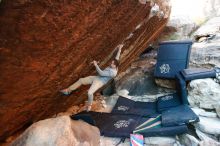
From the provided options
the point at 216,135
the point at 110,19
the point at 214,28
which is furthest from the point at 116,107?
the point at 214,28

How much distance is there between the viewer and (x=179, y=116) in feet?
12.9

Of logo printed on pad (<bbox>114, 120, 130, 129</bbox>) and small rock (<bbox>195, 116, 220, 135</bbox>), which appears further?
logo printed on pad (<bbox>114, 120, 130, 129</bbox>)

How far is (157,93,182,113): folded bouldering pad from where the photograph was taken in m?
4.47

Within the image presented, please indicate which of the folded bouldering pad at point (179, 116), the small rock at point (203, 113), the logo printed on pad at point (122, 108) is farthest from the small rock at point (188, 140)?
the logo printed on pad at point (122, 108)

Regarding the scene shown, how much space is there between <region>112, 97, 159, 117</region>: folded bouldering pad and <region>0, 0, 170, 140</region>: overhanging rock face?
4.56 ft

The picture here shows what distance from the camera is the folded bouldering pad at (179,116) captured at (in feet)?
12.4

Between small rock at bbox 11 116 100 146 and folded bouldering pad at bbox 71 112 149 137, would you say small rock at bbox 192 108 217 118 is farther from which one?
small rock at bbox 11 116 100 146

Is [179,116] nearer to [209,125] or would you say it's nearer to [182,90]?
[209,125]

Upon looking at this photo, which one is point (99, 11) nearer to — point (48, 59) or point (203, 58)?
point (48, 59)

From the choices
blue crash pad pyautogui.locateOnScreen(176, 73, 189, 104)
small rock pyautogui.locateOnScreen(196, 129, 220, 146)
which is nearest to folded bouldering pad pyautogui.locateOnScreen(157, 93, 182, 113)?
blue crash pad pyautogui.locateOnScreen(176, 73, 189, 104)

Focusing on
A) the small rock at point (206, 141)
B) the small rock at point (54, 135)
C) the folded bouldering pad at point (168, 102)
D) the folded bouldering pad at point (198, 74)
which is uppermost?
the folded bouldering pad at point (198, 74)

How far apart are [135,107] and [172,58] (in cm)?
148

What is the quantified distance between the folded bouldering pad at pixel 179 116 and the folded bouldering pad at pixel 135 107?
0.99ft

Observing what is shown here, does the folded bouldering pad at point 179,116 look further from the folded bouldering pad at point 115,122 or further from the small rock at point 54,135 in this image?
the small rock at point 54,135
